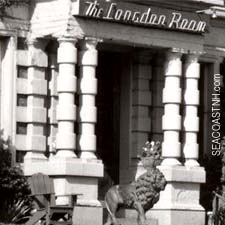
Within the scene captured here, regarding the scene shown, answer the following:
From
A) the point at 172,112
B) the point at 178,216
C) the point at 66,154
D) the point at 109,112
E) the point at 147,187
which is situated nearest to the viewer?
the point at 147,187

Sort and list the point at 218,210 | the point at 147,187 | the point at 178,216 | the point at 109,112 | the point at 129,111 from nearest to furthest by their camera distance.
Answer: the point at 147,187 → the point at 178,216 → the point at 218,210 → the point at 129,111 → the point at 109,112

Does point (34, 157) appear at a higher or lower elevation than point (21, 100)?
lower

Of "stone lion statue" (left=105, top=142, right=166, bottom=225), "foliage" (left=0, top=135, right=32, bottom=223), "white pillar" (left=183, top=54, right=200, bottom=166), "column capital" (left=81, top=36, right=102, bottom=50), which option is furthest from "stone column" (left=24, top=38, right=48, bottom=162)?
"stone lion statue" (left=105, top=142, right=166, bottom=225)


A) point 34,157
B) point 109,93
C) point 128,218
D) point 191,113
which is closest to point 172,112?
point 191,113

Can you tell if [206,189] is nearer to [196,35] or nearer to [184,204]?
[184,204]

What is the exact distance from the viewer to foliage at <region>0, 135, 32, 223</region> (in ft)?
109

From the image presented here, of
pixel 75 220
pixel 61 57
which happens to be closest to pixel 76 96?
pixel 61 57

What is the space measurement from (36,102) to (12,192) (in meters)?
2.69

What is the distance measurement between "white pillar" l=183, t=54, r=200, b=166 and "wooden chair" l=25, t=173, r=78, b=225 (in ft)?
18.1

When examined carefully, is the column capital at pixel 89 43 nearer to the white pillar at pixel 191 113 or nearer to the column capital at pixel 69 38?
the column capital at pixel 69 38

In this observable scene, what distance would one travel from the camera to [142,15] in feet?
115

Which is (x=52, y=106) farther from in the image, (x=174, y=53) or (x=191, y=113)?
(x=191, y=113)

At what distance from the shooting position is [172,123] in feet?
117

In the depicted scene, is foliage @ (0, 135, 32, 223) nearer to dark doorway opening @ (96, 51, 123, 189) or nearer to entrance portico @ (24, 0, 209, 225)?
entrance portico @ (24, 0, 209, 225)
